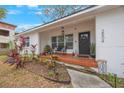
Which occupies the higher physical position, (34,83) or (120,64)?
(120,64)

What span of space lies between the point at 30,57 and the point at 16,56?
169 centimetres

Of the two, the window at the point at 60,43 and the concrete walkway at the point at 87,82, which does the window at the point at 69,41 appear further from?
the concrete walkway at the point at 87,82

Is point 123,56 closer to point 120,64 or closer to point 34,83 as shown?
point 120,64

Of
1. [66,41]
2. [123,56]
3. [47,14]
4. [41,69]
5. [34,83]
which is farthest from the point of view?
[47,14]

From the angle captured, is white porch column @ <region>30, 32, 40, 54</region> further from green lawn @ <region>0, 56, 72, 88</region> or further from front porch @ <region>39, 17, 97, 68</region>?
green lawn @ <region>0, 56, 72, 88</region>

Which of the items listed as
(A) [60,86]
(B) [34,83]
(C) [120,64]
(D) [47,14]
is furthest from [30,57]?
(D) [47,14]

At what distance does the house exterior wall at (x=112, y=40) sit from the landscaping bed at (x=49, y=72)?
2017 mm

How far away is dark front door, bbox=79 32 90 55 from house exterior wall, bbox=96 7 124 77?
3.17 metres

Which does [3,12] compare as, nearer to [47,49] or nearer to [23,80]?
[47,49]

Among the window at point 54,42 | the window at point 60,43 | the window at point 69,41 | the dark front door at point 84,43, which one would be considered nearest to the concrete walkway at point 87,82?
the dark front door at point 84,43

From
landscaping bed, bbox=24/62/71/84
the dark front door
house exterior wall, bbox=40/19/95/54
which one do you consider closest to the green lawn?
landscaping bed, bbox=24/62/71/84

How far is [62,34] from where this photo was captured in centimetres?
1423

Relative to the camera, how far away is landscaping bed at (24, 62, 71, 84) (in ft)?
23.3

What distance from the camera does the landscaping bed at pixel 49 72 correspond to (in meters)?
7.09
